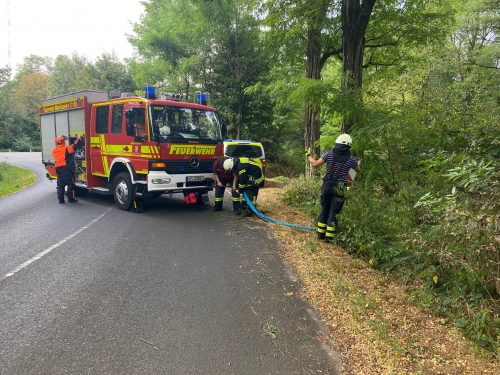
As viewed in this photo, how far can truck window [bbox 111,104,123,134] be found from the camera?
28.4ft

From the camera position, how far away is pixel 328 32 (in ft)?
34.1

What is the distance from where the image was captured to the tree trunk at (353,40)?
7.51 m

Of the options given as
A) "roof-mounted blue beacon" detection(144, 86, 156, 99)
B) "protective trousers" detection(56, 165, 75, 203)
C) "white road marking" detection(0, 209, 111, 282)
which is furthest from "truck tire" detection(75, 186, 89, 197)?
"roof-mounted blue beacon" detection(144, 86, 156, 99)

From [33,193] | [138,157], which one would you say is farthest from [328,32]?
[33,193]

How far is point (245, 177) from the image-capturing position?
8320mm

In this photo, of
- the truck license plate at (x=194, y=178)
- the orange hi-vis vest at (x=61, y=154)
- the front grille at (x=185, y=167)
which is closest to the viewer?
the front grille at (x=185, y=167)

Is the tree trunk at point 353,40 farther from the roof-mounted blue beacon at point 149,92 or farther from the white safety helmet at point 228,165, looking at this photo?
the roof-mounted blue beacon at point 149,92

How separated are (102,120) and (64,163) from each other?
1.79m

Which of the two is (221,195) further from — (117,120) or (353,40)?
(353,40)

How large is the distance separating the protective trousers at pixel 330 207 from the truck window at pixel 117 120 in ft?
18.1

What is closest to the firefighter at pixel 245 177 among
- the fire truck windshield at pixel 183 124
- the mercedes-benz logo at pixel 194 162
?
the mercedes-benz logo at pixel 194 162

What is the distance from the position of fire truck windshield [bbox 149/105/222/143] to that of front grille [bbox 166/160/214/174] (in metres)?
0.53

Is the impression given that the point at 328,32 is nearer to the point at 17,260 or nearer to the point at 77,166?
the point at 77,166

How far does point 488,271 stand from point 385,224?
6.74 ft
